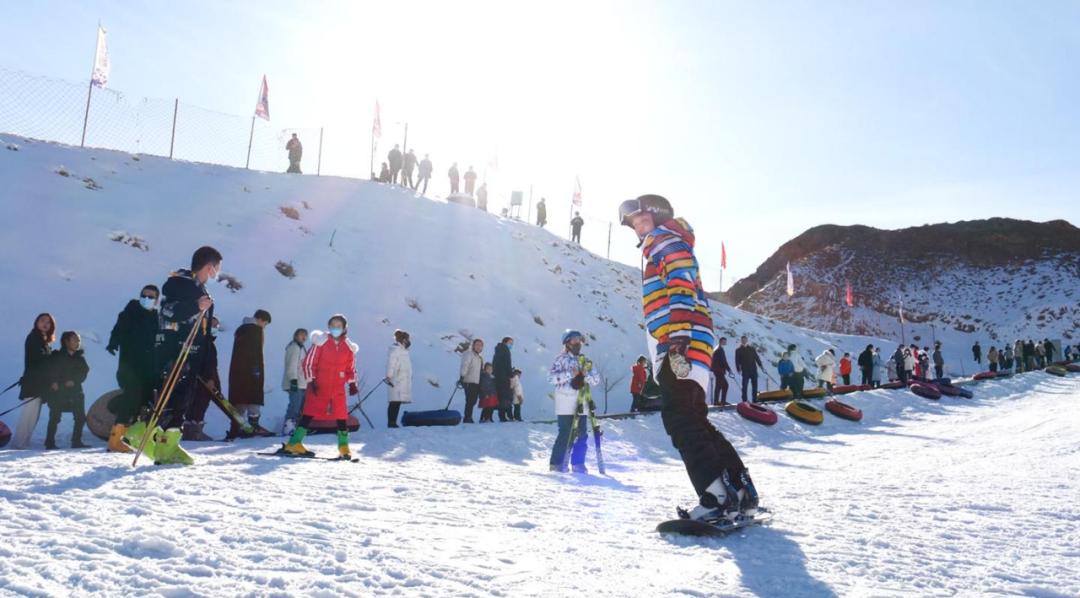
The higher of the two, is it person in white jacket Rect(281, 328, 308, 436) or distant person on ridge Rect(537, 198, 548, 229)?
distant person on ridge Rect(537, 198, 548, 229)

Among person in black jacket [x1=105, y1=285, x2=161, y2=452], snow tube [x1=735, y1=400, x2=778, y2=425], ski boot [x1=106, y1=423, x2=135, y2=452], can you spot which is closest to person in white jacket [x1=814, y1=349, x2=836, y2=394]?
snow tube [x1=735, y1=400, x2=778, y2=425]

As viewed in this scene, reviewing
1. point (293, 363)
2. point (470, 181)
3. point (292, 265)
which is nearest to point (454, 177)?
point (470, 181)

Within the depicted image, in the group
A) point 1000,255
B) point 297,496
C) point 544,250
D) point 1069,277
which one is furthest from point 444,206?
point 1000,255

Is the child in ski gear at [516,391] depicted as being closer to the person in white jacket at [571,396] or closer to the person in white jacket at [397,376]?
the person in white jacket at [397,376]

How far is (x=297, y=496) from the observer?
396 centimetres

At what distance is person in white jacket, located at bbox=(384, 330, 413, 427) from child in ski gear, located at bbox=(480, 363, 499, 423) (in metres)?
2.01

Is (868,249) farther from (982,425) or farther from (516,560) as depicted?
(516,560)

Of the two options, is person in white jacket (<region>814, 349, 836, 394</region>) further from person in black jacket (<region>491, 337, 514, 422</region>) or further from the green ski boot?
the green ski boot

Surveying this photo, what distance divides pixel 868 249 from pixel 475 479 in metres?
89.5

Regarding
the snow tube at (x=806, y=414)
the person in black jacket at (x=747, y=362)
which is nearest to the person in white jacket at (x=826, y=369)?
the person in black jacket at (x=747, y=362)

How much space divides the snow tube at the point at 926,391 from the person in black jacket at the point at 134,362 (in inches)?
782

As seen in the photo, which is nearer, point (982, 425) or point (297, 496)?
point (297, 496)

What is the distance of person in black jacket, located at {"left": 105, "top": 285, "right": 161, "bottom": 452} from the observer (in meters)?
5.78

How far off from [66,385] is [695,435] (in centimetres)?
782
